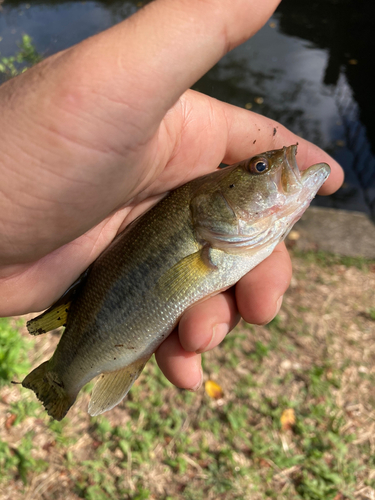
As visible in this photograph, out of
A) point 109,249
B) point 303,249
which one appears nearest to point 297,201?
point 109,249

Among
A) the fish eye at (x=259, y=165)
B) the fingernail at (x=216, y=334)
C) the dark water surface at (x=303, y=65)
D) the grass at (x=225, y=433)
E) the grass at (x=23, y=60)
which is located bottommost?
the dark water surface at (x=303, y=65)

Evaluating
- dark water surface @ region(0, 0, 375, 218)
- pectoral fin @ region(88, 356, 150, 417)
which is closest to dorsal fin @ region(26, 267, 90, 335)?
pectoral fin @ region(88, 356, 150, 417)

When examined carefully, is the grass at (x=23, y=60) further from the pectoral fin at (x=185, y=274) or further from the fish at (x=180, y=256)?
the pectoral fin at (x=185, y=274)

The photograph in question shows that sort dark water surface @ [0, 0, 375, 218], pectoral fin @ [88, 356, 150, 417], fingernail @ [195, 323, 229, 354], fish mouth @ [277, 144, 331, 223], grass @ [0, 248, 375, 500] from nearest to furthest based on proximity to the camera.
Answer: fish mouth @ [277, 144, 331, 223]
fingernail @ [195, 323, 229, 354]
pectoral fin @ [88, 356, 150, 417]
grass @ [0, 248, 375, 500]
dark water surface @ [0, 0, 375, 218]

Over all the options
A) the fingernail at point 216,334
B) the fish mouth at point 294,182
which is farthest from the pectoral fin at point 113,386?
the fish mouth at point 294,182

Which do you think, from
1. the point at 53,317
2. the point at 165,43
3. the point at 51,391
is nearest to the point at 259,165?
the point at 165,43

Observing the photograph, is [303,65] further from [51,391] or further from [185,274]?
[51,391]

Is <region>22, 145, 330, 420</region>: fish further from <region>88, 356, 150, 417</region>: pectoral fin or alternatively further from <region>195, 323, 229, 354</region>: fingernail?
<region>195, 323, 229, 354</region>: fingernail
